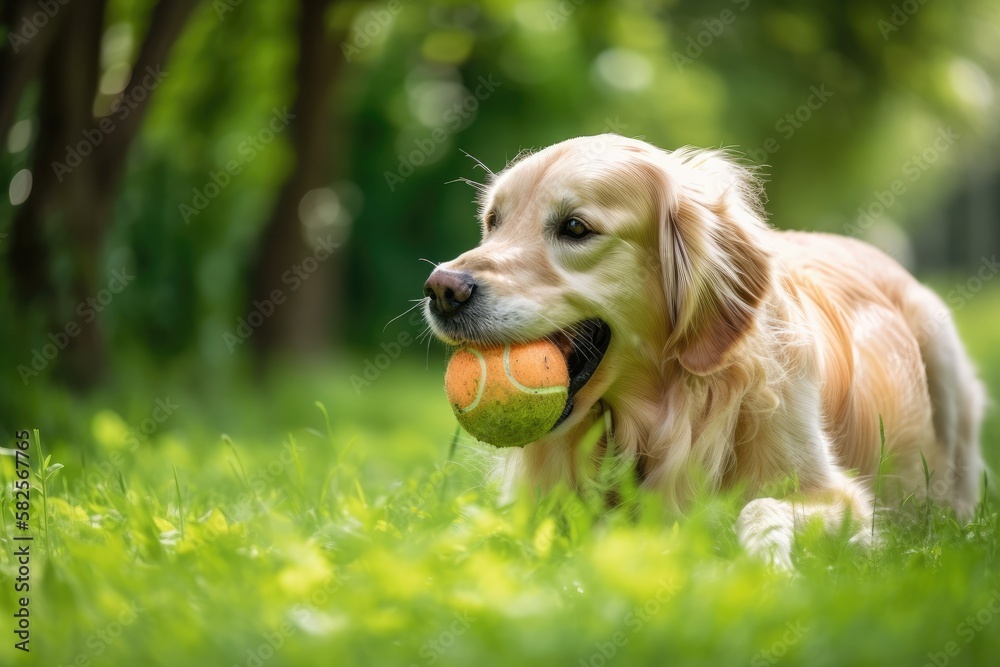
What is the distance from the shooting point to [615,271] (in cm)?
327

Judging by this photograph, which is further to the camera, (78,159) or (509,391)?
(78,159)

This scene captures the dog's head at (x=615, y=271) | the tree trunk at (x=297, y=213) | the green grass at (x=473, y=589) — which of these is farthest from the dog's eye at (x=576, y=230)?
the tree trunk at (x=297, y=213)

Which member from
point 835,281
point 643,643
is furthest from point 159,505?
point 835,281

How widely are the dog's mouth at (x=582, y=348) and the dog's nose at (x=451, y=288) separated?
0.31 meters

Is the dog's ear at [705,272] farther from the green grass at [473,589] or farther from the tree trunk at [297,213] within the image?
the tree trunk at [297,213]

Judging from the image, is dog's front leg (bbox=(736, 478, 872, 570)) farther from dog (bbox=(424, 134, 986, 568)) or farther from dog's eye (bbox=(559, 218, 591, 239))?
dog's eye (bbox=(559, 218, 591, 239))

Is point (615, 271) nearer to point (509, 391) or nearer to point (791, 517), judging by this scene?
point (509, 391)

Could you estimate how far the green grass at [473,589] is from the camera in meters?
1.96

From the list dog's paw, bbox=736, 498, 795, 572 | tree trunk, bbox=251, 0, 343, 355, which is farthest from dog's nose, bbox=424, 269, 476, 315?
tree trunk, bbox=251, 0, 343, 355

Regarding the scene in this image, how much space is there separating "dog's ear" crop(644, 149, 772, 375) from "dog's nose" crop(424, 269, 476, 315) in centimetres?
66

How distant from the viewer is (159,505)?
10.7 ft

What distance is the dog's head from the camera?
3186mm

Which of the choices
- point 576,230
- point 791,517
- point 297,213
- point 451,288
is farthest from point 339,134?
point 791,517

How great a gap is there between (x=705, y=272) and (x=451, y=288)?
82 centimetres
